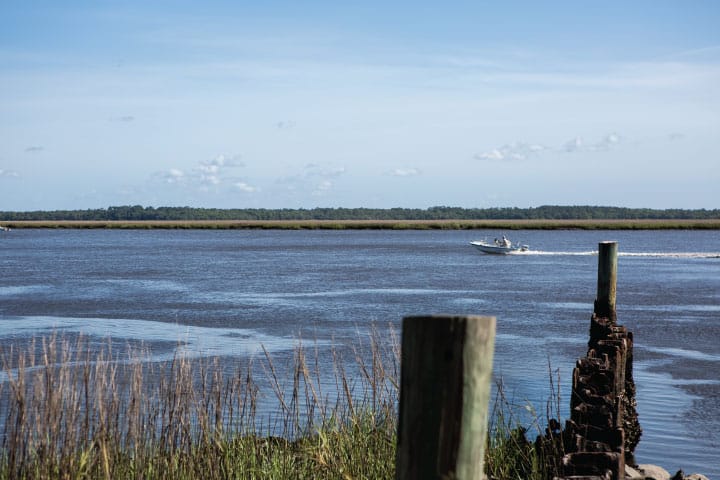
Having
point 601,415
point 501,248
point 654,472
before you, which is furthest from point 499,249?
point 601,415

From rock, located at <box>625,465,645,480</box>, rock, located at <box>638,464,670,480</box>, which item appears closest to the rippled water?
rock, located at <box>625,465,645,480</box>

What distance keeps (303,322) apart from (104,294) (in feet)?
47.1

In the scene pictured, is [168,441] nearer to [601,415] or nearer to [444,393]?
[601,415]

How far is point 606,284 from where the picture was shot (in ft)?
49.4

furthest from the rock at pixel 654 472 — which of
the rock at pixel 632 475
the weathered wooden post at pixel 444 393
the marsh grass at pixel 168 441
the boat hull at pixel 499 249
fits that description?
the boat hull at pixel 499 249

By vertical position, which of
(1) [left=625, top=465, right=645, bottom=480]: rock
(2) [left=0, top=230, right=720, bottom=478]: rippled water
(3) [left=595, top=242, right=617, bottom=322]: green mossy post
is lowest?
(2) [left=0, top=230, right=720, bottom=478]: rippled water

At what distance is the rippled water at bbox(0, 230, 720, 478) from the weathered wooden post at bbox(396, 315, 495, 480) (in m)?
5.08

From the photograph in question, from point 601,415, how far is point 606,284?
6.89 metres

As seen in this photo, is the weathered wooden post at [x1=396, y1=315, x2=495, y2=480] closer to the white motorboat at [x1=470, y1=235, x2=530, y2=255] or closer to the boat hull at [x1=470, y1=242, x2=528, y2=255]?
the white motorboat at [x1=470, y1=235, x2=530, y2=255]

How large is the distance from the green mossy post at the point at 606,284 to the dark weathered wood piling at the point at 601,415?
1441 mm

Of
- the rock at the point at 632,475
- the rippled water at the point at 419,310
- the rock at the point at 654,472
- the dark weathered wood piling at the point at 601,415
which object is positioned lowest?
the rippled water at the point at 419,310

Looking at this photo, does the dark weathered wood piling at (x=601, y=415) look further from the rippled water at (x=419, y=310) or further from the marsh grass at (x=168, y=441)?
the marsh grass at (x=168, y=441)

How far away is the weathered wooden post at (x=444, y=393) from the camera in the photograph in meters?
3.01

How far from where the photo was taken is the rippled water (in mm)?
17203
